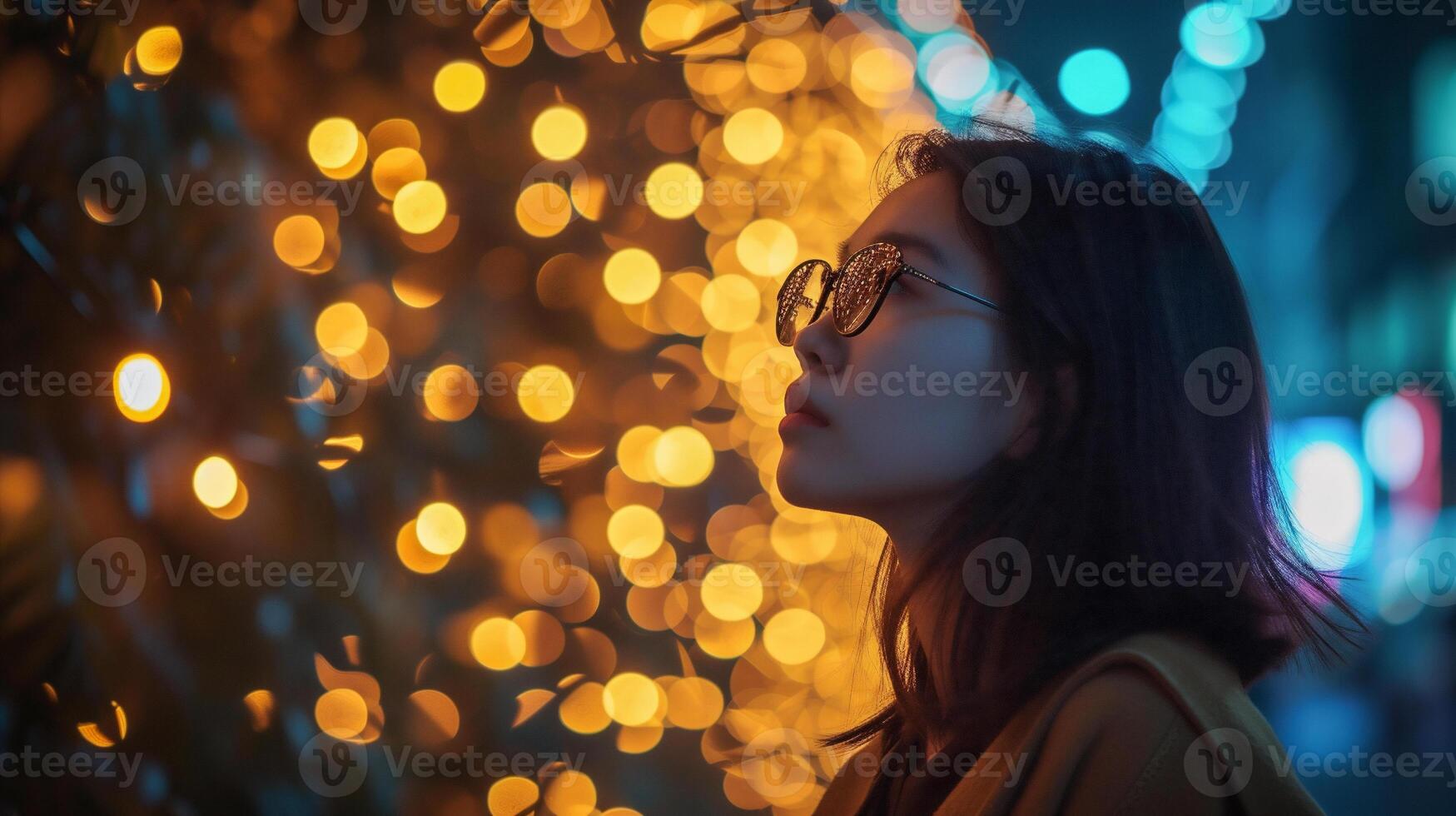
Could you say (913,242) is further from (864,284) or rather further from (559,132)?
(559,132)

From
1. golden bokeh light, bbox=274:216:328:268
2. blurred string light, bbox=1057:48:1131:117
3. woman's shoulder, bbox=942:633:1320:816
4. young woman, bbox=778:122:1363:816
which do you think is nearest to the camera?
woman's shoulder, bbox=942:633:1320:816

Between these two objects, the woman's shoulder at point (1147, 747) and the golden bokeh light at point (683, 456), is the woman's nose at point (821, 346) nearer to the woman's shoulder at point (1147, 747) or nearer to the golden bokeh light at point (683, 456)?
the woman's shoulder at point (1147, 747)

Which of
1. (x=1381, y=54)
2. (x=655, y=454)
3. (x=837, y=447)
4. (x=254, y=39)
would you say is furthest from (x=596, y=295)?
(x=1381, y=54)

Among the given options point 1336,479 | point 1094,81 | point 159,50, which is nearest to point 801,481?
point 159,50

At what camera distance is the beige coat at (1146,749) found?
0.48 m

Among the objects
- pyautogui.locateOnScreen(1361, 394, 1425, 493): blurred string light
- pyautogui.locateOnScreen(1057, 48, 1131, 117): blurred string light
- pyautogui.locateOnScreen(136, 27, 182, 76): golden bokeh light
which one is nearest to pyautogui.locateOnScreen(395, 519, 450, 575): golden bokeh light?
pyautogui.locateOnScreen(136, 27, 182, 76): golden bokeh light

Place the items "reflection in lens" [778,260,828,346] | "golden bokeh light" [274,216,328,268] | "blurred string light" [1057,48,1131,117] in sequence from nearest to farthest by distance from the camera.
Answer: "reflection in lens" [778,260,828,346] < "golden bokeh light" [274,216,328,268] < "blurred string light" [1057,48,1131,117]

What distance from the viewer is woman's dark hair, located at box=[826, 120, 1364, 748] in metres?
0.63

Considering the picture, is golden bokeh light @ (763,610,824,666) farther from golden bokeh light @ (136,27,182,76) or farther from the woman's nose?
golden bokeh light @ (136,27,182,76)

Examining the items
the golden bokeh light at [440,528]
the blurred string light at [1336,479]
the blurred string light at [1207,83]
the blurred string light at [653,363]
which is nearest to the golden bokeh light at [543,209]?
the blurred string light at [653,363]

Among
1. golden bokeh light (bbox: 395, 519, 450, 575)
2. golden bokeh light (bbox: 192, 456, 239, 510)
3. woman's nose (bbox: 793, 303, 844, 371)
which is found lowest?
golden bokeh light (bbox: 395, 519, 450, 575)

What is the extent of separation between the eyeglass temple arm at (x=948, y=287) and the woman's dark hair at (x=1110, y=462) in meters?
0.01

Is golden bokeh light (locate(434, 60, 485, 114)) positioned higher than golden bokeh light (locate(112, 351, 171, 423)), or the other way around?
golden bokeh light (locate(434, 60, 485, 114))

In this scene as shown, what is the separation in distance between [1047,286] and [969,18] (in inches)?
33.5
